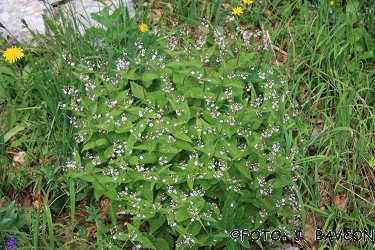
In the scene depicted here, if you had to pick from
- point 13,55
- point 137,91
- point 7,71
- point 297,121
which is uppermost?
point 13,55

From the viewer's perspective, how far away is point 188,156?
2834 millimetres

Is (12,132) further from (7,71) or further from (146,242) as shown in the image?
(146,242)

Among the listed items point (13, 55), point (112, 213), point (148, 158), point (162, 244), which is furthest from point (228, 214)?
point (13, 55)

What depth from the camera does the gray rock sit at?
3859 mm

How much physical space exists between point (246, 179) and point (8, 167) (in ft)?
5.88

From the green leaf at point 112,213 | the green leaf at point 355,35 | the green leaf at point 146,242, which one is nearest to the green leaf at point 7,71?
the green leaf at point 112,213

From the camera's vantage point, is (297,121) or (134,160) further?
(297,121)

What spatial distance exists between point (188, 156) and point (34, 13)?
2237 millimetres

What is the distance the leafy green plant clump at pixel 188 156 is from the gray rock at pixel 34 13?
Answer: 120cm

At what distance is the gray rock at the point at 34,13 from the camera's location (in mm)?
3859

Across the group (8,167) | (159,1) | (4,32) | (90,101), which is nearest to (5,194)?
(8,167)

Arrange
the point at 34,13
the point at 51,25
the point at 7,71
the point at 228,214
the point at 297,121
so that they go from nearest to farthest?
the point at 228,214, the point at 297,121, the point at 7,71, the point at 51,25, the point at 34,13

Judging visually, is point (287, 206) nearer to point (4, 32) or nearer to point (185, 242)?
point (185, 242)

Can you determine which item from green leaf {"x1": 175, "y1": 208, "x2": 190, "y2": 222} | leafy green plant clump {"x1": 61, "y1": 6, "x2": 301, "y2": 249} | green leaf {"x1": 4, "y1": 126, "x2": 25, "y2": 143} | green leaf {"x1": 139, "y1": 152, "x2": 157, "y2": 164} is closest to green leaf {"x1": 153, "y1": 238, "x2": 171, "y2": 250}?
leafy green plant clump {"x1": 61, "y1": 6, "x2": 301, "y2": 249}
